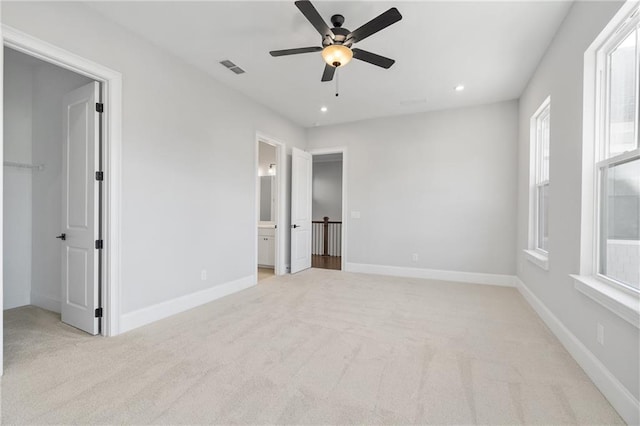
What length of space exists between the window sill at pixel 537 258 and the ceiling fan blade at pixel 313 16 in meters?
3.10

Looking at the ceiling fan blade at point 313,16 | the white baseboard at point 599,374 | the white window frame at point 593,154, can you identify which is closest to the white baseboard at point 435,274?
the white baseboard at point 599,374

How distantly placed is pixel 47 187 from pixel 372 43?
4.07 meters

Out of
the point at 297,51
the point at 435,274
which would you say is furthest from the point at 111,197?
the point at 435,274

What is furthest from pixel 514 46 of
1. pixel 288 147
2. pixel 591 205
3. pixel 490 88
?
pixel 288 147

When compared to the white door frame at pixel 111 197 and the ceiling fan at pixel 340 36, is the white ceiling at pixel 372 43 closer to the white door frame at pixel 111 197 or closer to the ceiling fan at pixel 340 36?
the ceiling fan at pixel 340 36

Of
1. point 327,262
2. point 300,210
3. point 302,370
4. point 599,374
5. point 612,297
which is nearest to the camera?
point 612,297

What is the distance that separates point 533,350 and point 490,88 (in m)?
3.41

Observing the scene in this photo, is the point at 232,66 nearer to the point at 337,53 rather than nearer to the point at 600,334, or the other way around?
the point at 337,53

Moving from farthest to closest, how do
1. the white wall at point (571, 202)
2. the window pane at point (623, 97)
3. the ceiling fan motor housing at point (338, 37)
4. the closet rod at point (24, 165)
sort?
the closet rod at point (24, 165), the ceiling fan motor housing at point (338, 37), the window pane at point (623, 97), the white wall at point (571, 202)

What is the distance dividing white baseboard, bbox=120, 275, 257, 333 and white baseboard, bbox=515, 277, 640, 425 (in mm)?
3717

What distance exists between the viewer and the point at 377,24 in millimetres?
2186

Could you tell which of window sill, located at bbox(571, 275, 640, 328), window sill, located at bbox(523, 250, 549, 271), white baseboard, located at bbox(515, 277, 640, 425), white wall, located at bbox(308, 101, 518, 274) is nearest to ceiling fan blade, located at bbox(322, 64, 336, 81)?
window sill, located at bbox(571, 275, 640, 328)

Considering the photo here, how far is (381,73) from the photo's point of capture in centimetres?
366

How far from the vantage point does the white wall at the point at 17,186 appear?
3.42 metres
